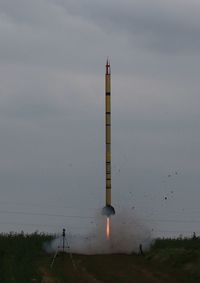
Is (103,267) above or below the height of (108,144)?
below

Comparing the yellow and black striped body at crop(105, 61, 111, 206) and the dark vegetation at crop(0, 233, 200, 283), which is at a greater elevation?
the yellow and black striped body at crop(105, 61, 111, 206)

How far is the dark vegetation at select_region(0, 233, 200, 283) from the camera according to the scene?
47.2 meters

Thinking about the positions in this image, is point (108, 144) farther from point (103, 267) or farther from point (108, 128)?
point (103, 267)

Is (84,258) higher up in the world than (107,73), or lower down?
lower down

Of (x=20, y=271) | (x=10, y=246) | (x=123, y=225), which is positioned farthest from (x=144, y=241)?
(x=20, y=271)

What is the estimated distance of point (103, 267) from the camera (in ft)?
173

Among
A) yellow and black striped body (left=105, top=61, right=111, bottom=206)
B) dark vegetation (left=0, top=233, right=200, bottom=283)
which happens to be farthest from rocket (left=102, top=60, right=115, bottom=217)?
dark vegetation (left=0, top=233, right=200, bottom=283)

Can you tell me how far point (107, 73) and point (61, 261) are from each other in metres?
17.3

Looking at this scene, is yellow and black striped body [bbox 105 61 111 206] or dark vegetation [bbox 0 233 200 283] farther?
yellow and black striped body [bbox 105 61 111 206]

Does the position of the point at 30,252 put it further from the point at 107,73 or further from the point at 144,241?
the point at 107,73

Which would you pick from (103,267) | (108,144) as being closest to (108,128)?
(108,144)

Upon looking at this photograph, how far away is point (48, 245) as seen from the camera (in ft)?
227

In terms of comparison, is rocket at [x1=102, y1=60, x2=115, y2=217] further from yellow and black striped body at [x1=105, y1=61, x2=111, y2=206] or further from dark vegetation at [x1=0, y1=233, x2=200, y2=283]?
dark vegetation at [x1=0, y1=233, x2=200, y2=283]

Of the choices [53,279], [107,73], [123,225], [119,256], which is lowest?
[53,279]
